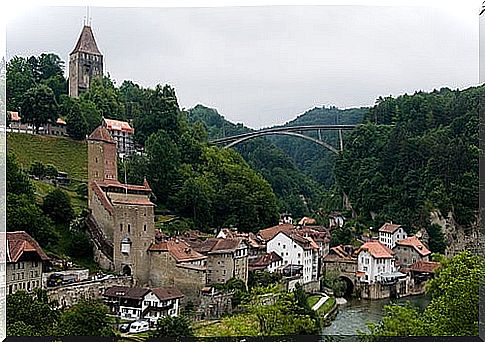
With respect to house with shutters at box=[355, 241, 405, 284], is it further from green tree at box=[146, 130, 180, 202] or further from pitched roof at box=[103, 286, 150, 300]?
pitched roof at box=[103, 286, 150, 300]

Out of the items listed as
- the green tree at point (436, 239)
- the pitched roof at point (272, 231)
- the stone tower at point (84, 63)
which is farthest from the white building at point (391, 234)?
the stone tower at point (84, 63)

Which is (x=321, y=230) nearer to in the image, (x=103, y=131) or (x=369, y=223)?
(x=369, y=223)

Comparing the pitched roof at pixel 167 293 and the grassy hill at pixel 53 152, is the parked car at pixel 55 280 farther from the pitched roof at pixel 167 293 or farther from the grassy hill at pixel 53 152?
the grassy hill at pixel 53 152

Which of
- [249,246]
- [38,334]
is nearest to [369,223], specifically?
[249,246]

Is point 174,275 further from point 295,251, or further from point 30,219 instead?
point 295,251

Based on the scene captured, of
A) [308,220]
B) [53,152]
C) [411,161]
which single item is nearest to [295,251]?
[308,220]

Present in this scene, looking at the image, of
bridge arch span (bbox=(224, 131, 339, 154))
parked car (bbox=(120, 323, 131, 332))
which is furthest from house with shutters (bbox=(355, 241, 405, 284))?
parked car (bbox=(120, 323, 131, 332))
